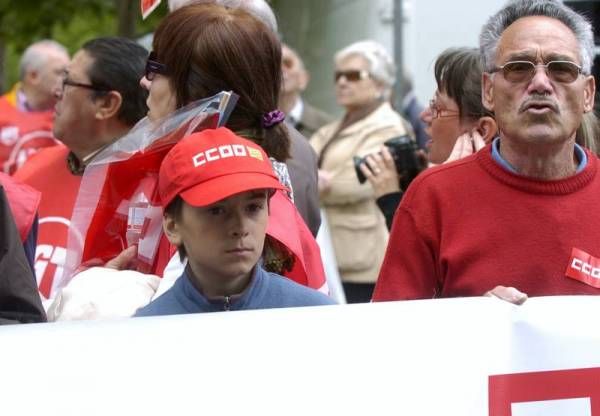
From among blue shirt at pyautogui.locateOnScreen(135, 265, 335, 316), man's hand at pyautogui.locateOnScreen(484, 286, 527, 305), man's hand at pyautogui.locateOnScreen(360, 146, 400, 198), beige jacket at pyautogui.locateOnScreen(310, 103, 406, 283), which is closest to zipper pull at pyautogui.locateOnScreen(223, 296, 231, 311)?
blue shirt at pyautogui.locateOnScreen(135, 265, 335, 316)

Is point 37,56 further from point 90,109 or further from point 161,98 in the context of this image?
point 161,98

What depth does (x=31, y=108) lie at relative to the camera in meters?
9.59

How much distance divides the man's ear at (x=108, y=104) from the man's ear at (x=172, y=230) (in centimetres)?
152

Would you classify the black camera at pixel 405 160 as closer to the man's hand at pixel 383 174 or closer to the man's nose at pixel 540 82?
the man's hand at pixel 383 174

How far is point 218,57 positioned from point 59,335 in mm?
1097

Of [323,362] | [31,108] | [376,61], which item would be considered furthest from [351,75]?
[323,362]

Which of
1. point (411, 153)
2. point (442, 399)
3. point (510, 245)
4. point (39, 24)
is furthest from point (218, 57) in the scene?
point (39, 24)

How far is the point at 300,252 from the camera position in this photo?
147 inches

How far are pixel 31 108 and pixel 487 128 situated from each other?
5.70 m

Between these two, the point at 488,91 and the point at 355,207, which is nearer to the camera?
the point at 488,91

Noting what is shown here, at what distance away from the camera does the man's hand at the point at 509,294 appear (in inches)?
127

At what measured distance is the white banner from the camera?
2.91 meters

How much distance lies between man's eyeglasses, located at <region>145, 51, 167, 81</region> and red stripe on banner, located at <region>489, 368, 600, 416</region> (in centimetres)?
126

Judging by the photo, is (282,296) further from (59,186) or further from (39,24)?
(39,24)
